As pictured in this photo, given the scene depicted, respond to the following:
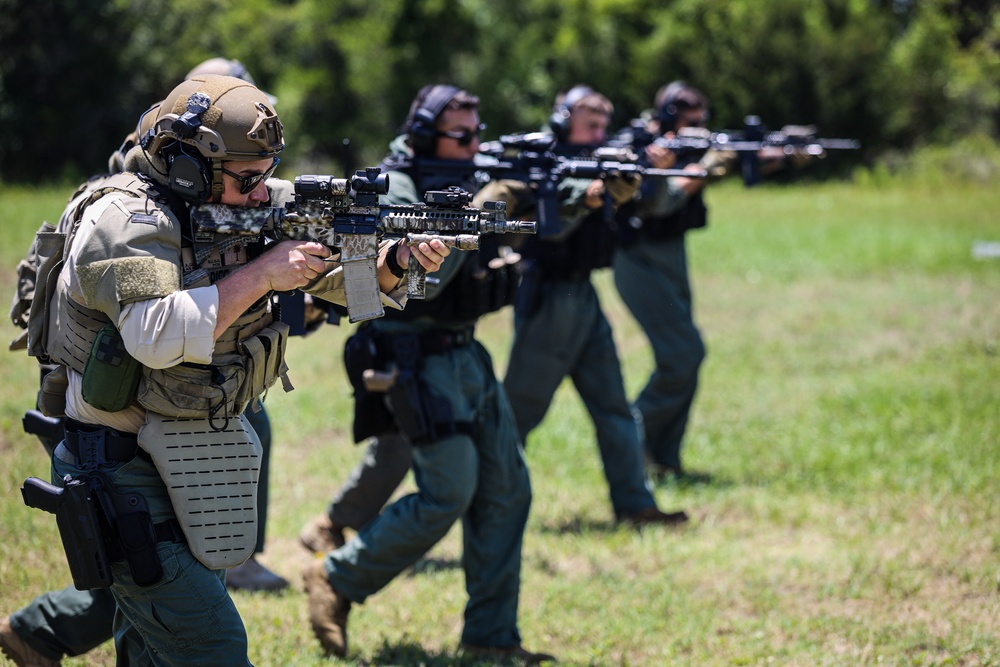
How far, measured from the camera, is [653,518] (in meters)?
6.95

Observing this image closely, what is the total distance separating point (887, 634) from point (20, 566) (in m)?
3.88

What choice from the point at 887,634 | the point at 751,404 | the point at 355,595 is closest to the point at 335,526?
the point at 355,595

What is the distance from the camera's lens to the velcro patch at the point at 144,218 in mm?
3305

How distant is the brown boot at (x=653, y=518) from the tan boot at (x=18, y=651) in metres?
3.47

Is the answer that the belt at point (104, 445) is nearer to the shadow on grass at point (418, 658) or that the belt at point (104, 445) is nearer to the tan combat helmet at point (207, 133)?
the tan combat helmet at point (207, 133)

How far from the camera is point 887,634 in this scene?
17.2ft

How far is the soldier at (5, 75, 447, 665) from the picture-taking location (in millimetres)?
3275

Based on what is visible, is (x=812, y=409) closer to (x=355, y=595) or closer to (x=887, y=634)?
(x=887, y=634)

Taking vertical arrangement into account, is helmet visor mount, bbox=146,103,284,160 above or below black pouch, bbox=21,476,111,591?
above

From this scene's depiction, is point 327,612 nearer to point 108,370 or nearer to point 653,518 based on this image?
point 108,370

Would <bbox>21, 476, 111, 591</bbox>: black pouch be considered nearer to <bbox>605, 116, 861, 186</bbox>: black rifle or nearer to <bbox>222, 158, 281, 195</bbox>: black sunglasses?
<bbox>222, 158, 281, 195</bbox>: black sunglasses

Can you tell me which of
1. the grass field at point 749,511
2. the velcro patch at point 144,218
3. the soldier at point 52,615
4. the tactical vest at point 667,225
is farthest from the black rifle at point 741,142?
the velcro patch at point 144,218

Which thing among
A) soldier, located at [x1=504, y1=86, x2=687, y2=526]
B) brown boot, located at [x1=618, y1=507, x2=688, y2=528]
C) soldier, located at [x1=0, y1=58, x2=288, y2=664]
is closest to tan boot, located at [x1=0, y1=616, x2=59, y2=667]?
soldier, located at [x1=0, y1=58, x2=288, y2=664]

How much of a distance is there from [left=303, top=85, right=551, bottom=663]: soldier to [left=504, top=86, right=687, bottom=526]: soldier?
1547mm
